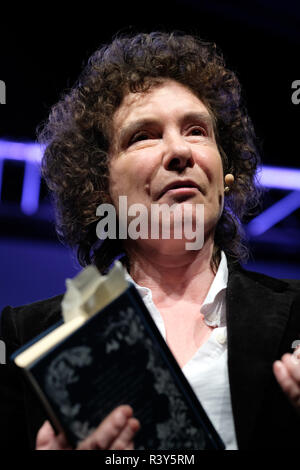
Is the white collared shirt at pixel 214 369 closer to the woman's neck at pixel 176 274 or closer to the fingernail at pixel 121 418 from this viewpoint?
the woman's neck at pixel 176 274

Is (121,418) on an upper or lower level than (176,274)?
lower

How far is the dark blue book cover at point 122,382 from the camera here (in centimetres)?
64

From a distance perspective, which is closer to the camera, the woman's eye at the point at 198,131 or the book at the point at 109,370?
the book at the point at 109,370

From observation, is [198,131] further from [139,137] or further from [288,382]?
[288,382]

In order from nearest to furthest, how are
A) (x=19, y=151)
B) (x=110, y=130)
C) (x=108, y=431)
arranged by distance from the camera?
(x=108, y=431) → (x=110, y=130) → (x=19, y=151)

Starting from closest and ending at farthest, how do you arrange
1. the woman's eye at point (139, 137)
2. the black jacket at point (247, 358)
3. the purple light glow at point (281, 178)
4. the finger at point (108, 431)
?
Result: the finger at point (108, 431)
the black jacket at point (247, 358)
the woman's eye at point (139, 137)
the purple light glow at point (281, 178)

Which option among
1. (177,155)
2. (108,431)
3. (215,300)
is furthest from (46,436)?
(177,155)

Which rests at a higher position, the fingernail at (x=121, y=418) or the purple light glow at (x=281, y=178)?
the purple light glow at (x=281, y=178)

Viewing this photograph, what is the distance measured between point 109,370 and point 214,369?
374 mm

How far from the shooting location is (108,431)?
0.64 m

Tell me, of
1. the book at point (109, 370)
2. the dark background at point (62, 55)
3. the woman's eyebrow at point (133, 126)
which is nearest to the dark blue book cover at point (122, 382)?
the book at point (109, 370)

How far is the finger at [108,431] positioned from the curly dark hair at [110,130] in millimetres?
718

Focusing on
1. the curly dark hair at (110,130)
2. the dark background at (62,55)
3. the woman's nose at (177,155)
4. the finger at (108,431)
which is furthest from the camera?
the dark background at (62,55)

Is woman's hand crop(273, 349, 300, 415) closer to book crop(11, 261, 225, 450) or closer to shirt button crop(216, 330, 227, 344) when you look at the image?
book crop(11, 261, 225, 450)
